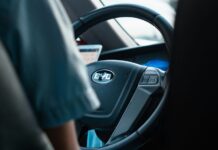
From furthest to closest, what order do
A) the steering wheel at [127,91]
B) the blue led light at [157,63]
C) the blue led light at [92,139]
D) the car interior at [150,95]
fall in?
the blue led light at [157,63] < the blue led light at [92,139] < the steering wheel at [127,91] < the car interior at [150,95]

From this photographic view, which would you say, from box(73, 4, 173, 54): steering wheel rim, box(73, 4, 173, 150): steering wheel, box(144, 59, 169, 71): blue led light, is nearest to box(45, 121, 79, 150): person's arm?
box(73, 4, 173, 150): steering wheel

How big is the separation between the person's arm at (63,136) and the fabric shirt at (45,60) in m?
0.03

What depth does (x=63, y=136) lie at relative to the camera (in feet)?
1.99

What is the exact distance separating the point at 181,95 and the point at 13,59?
42cm

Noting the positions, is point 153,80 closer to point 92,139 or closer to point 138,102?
point 138,102

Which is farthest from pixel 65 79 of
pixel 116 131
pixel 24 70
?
pixel 116 131

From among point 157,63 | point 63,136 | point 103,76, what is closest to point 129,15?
point 103,76

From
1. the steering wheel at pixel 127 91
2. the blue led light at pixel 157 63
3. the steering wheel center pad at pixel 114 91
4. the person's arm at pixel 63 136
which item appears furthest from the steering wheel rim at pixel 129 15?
the person's arm at pixel 63 136

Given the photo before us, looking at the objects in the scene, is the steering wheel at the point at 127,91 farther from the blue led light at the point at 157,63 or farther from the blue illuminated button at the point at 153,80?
A: the blue led light at the point at 157,63

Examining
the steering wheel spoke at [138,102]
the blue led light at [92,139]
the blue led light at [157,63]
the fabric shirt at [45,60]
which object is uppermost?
the fabric shirt at [45,60]

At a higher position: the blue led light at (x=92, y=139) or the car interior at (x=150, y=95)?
the car interior at (x=150, y=95)

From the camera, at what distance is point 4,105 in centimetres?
44

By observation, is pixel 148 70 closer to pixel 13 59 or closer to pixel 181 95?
pixel 181 95

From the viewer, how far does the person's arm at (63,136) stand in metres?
0.58
